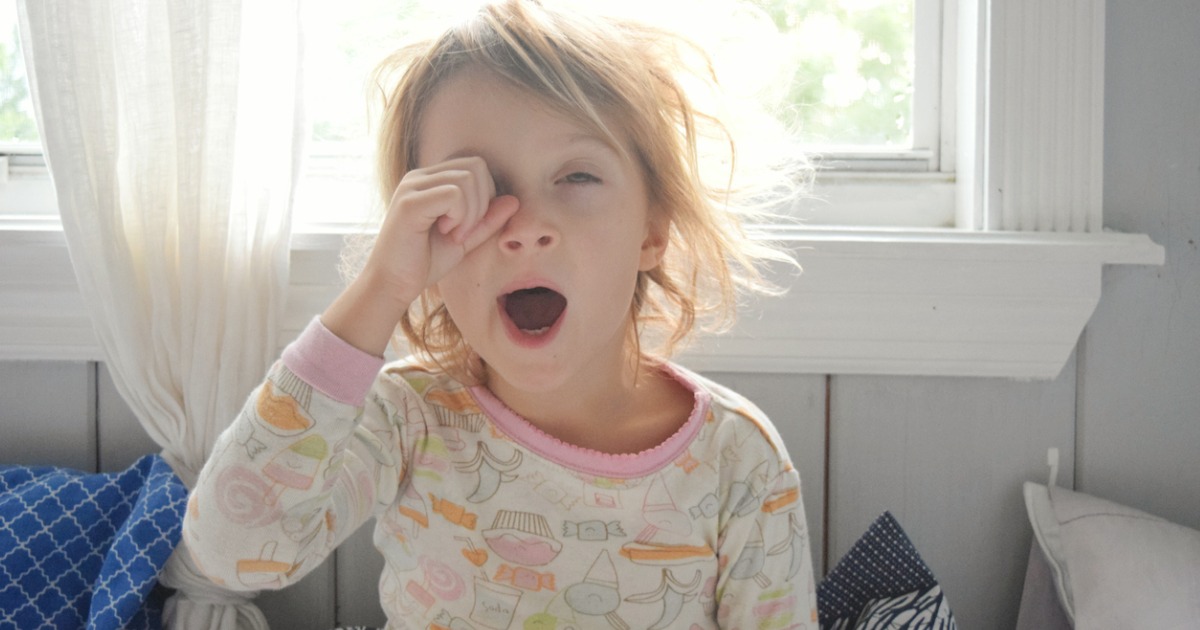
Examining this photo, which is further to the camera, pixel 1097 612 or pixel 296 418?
pixel 1097 612

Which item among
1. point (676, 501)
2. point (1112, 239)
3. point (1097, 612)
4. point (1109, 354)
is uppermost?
point (1112, 239)

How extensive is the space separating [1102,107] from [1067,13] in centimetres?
11

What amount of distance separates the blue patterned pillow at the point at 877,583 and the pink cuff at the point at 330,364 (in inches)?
21.4

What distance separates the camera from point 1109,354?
1.24m

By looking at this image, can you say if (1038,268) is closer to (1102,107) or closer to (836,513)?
(1102,107)

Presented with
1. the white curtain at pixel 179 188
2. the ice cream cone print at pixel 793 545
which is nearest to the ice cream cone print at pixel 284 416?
the white curtain at pixel 179 188

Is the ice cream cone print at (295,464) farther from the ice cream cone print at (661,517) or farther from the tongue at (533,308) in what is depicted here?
the ice cream cone print at (661,517)

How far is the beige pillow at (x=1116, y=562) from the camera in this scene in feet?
3.59

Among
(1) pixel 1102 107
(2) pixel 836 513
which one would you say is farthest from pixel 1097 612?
(1) pixel 1102 107

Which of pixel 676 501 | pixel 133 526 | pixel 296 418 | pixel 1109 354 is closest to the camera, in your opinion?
pixel 296 418

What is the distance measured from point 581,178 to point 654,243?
0.44 feet

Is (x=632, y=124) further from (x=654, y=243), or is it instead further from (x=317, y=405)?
(x=317, y=405)

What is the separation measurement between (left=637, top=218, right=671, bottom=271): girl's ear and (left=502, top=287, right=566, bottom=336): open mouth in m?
0.11

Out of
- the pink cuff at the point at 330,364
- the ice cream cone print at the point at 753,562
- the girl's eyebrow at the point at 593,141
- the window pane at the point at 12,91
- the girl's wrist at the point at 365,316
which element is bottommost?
the ice cream cone print at the point at 753,562
